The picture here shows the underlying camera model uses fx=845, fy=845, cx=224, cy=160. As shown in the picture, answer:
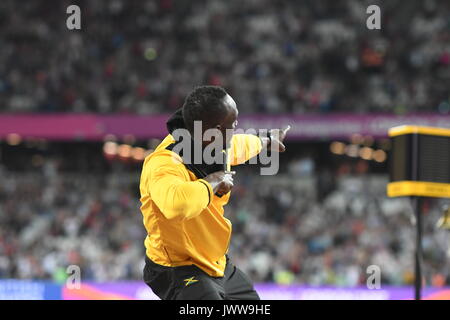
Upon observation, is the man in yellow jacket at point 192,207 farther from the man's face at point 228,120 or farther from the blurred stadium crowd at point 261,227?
the blurred stadium crowd at point 261,227

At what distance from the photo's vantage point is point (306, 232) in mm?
18656

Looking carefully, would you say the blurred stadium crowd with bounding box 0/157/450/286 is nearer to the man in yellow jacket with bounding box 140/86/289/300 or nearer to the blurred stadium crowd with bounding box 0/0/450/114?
the blurred stadium crowd with bounding box 0/0/450/114

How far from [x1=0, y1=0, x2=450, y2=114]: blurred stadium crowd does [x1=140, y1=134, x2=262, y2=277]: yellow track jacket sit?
16.0 m

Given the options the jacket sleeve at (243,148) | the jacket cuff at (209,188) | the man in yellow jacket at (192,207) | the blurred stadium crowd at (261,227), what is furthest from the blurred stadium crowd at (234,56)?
the jacket cuff at (209,188)

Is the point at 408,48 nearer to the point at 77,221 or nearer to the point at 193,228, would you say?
the point at 77,221

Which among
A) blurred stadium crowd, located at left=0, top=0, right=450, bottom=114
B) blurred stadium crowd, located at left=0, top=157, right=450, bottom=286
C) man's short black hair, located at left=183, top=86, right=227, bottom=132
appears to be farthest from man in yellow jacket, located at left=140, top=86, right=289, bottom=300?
blurred stadium crowd, located at left=0, top=0, right=450, bottom=114

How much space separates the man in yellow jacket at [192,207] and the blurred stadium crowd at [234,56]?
1599 centimetres

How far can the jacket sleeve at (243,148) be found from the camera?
18.1ft

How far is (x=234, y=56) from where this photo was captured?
895 inches

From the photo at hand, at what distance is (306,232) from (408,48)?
253 inches

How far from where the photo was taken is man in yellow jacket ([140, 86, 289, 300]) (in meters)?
4.52

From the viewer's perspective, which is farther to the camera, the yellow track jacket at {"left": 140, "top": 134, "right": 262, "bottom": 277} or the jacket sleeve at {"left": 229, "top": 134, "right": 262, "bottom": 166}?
the jacket sleeve at {"left": 229, "top": 134, "right": 262, "bottom": 166}

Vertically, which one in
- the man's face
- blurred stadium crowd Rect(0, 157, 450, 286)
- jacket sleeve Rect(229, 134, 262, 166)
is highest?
the man's face

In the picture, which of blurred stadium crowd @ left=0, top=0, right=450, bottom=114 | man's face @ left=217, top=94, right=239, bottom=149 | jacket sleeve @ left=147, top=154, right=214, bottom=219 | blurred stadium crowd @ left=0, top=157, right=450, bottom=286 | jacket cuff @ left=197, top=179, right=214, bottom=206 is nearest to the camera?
jacket sleeve @ left=147, top=154, right=214, bottom=219
